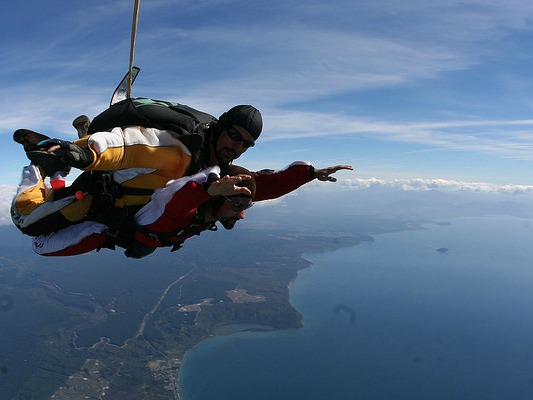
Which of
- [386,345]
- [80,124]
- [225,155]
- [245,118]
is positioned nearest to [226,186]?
[225,155]

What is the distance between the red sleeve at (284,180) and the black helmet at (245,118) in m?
1.10

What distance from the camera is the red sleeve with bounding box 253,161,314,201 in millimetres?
3803

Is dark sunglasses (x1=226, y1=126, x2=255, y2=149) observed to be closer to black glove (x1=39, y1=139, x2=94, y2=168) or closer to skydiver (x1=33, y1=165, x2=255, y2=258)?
skydiver (x1=33, y1=165, x2=255, y2=258)

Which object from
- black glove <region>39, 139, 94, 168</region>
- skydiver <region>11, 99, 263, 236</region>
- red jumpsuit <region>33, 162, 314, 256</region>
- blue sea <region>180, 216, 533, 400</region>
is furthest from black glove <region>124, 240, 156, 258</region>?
blue sea <region>180, 216, 533, 400</region>

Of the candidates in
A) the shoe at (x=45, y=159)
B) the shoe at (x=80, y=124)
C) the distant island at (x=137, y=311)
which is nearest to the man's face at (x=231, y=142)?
the shoe at (x=45, y=159)

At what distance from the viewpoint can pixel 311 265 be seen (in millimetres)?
122125

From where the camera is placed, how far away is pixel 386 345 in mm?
63406

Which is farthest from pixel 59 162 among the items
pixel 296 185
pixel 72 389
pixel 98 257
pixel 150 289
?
pixel 98 257

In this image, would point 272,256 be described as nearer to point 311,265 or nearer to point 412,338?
point 311,265

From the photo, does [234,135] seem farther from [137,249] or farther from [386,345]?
[386,345]

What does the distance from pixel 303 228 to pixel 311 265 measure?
7770 centimetres

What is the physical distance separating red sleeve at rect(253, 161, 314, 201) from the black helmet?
1.10m

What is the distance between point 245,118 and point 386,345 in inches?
2742

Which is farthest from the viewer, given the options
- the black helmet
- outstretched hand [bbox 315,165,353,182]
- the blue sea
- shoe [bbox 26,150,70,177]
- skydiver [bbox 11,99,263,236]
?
the blue sea
